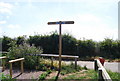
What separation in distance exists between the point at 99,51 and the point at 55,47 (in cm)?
461

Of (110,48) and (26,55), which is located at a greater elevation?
(110,48)

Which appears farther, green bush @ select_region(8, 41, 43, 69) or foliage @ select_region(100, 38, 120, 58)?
foliage @ select_region(100, 38, 120, 58)

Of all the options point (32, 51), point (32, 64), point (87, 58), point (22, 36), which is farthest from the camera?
point (22, 36)

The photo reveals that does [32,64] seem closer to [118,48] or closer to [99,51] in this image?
[99,51]

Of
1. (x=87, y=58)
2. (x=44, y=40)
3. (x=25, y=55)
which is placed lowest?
(x=87, y=58)

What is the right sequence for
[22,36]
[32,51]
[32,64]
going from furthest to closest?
[22,36] → [32,51] → [32,64]

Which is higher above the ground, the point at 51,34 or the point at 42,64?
the point at 51,34

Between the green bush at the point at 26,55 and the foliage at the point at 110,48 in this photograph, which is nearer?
the green bush at the point at 26,55

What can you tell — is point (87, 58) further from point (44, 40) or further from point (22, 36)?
point (22, 36)

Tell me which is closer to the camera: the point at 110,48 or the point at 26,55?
the point at 26,55

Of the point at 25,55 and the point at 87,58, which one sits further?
the point at 87,58

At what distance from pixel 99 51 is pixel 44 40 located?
5.85m

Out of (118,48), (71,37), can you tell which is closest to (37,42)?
(71,37)

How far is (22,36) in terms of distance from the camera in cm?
1540
